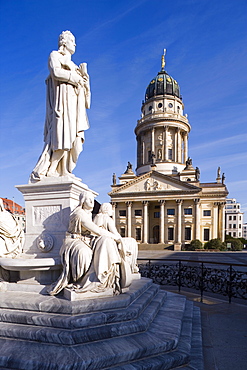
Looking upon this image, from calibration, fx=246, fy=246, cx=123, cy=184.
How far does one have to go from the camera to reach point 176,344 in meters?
3.13

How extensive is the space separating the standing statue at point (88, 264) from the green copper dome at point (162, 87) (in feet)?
203

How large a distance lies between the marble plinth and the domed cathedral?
137ft

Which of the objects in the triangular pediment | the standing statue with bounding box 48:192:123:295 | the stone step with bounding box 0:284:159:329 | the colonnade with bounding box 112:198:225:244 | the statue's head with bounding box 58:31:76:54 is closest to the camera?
the stone step with bounding box 0:284:159:329

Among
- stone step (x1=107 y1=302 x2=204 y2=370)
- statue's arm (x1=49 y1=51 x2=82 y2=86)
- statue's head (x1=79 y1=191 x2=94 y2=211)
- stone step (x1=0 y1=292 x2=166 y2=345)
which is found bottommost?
stone step (x1=107 y1=302 x2=204 y2=370)

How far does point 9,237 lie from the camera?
4113 millimetres

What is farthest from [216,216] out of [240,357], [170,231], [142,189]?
[240,357]

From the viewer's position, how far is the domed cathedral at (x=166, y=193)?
48375mm

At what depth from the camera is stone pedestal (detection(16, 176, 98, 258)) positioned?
4.04 metres

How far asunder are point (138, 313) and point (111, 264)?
77cm

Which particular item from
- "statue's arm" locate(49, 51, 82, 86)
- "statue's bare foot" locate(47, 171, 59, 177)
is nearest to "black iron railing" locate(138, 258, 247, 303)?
"statue's bare foot" locate(47, 171, 59, 177)

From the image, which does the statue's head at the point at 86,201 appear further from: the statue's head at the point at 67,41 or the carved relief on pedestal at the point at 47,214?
the statue's head at the point at 67,41

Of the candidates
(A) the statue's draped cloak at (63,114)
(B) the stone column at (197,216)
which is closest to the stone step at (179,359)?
(A) the statue's draped cloak at (63,114)

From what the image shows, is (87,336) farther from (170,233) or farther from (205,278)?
(170,233)

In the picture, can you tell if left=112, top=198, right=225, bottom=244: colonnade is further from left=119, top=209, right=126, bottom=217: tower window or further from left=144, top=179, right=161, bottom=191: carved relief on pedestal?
left=144, top=179, right=161, bottom=191: carved relief on pedestal
